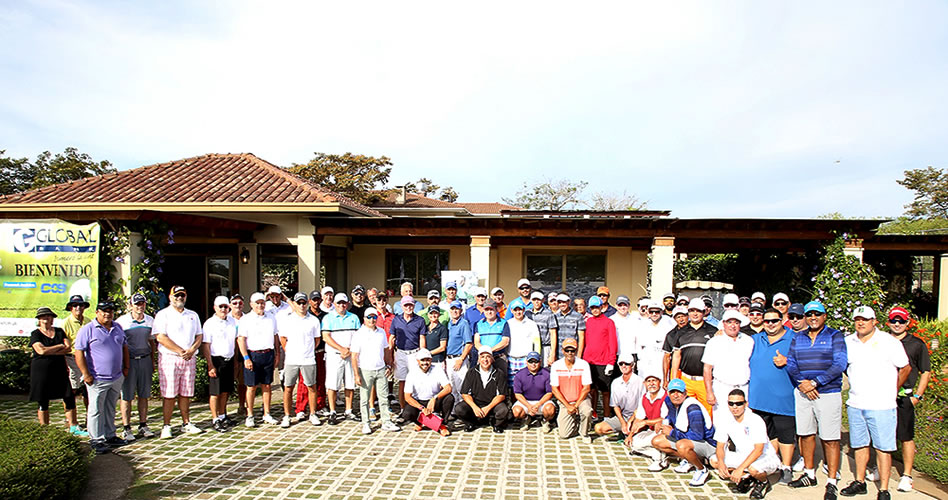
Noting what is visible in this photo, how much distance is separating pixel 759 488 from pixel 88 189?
12184 millimetres

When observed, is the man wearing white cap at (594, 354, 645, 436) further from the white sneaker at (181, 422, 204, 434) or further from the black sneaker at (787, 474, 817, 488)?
the white sneaker at (181, 422, 204, 434)

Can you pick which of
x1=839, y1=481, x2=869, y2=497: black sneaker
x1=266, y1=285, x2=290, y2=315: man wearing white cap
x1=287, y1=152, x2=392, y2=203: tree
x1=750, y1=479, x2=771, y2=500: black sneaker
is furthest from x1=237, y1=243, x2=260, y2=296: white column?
x1=287, y1=152, x2=392, y2=203: tree

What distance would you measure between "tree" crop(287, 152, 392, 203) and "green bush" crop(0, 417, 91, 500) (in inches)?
971

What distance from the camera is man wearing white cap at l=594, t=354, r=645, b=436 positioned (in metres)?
5.77

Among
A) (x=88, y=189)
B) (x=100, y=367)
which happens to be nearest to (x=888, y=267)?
(x=100, y=367)

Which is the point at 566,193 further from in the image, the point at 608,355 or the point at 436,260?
the point at 608,355

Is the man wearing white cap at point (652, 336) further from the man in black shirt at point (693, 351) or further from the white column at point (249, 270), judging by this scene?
the white column at point (249, 270)

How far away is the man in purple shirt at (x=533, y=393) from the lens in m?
6.07

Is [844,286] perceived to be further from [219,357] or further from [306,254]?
[219,357]

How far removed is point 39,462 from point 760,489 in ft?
18.3

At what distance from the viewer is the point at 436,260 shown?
13148 mm

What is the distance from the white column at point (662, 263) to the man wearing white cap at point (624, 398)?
4677mm

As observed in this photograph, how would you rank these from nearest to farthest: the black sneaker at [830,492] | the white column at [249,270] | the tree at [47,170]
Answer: the black sneaker at [830,492]
the white column at [249,270]
the tree at [47,170]

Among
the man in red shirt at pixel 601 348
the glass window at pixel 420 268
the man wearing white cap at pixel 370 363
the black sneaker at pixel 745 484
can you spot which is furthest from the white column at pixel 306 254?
the black sneaker at pixel 745 484
